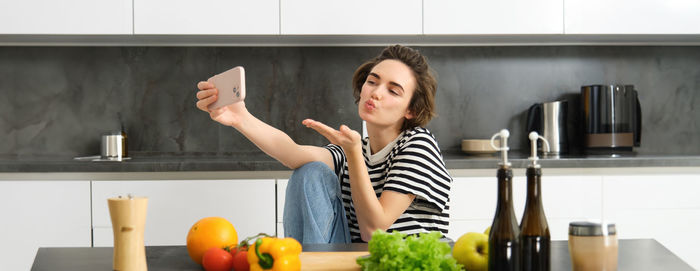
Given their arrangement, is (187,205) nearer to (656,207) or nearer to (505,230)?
(505,230)

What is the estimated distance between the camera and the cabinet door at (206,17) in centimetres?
268

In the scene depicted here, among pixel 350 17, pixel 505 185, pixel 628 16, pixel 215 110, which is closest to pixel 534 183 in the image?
pixel 505 185

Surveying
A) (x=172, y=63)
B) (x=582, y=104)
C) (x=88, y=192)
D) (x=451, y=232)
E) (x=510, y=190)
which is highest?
(x=172, y=63)

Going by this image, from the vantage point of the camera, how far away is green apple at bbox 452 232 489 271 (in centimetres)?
100

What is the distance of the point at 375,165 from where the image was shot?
1.77 m

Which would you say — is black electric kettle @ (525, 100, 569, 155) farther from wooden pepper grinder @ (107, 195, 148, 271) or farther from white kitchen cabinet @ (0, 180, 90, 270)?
wooden pepper grinder @ (107, 195, 148, 271)

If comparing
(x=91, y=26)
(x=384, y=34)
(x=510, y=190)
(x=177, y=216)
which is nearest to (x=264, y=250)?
(x=510, y=190)

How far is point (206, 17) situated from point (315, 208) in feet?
4.89

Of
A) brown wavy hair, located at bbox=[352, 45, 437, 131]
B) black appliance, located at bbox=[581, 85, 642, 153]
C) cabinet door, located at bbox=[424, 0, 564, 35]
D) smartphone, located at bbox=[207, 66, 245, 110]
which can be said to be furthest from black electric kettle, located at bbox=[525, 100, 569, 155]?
smartphone, located at bbox=[207, 66, 245, 110]

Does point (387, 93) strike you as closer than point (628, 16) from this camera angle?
Yes

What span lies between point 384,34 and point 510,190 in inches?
75.2

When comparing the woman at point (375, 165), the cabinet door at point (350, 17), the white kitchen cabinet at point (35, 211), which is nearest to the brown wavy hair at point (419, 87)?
the woman at point (375, 165)

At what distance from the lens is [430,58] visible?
3.13m

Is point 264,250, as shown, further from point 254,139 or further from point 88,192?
point 88,192
